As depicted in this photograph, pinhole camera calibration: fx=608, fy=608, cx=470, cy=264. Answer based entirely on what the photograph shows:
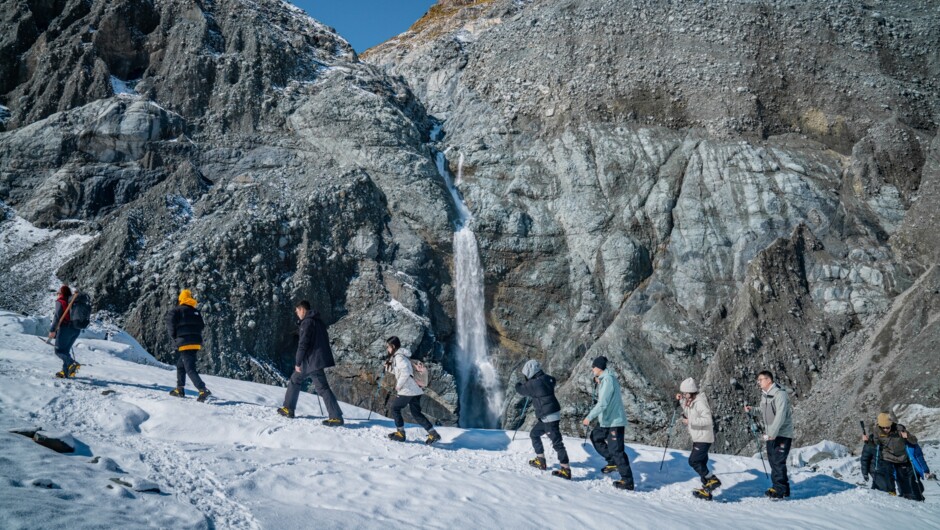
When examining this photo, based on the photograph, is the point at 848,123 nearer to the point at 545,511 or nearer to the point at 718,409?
the point at 718,409

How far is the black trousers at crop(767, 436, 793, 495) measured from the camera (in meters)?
9.28

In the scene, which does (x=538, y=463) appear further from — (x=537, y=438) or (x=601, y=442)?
(x=601, y=442)

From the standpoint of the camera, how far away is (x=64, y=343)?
1007cm

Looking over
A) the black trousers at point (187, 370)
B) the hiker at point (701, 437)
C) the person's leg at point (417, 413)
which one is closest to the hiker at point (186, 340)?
the black trousers at point (187, 370)

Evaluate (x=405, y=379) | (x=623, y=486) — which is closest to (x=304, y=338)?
(x=405, y=379)

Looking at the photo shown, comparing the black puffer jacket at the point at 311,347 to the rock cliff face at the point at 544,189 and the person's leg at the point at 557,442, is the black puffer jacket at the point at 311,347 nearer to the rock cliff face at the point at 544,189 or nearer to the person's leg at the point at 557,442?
the person's leg at the point at 557,442

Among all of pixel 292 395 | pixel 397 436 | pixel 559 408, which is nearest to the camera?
pixel 559 408

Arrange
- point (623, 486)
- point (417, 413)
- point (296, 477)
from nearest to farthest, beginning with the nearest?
point (296, 477)
point (623, 486)
point (417, 413)

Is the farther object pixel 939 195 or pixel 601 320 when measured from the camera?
pixel 601 320

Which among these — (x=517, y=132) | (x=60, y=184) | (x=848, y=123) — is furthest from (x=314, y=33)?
(x=848, y=123)

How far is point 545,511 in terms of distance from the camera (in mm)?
→ 7203

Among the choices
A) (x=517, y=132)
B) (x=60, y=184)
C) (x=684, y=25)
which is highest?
(x=684, y=25)

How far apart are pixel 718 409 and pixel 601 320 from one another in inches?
269

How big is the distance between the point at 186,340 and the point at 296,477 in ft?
15.4
